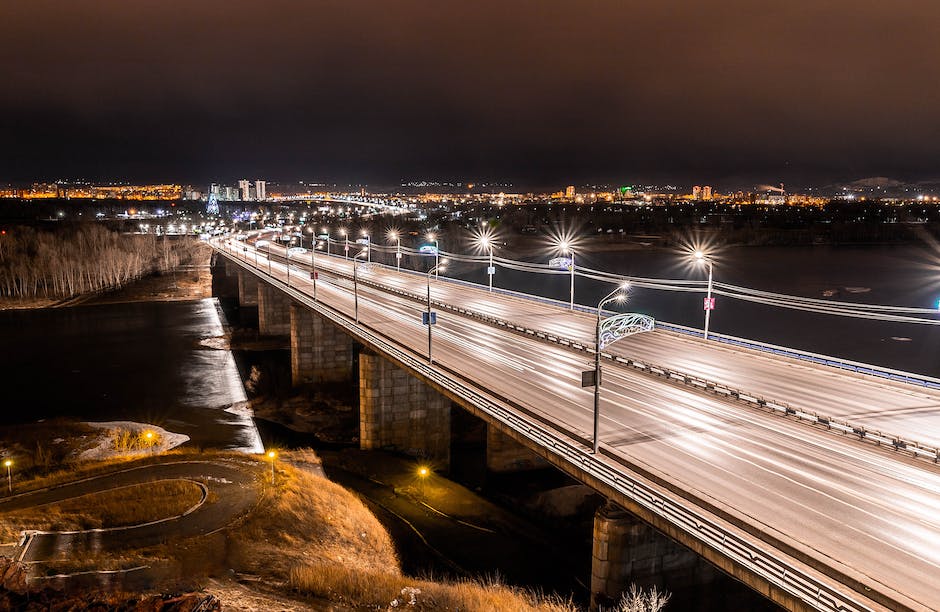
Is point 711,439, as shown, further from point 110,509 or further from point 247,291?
point 247,291

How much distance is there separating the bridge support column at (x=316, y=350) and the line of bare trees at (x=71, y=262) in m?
66.7

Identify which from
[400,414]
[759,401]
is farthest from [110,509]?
[759,401]

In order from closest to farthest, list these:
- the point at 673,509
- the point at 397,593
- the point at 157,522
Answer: the point at 673,509
the point at 397,593
the point at 157,522

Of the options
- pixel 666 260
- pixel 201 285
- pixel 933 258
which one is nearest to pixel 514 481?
pixel 201 285

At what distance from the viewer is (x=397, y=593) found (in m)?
18.5

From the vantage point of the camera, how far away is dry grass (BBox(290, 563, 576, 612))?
58.6 feet

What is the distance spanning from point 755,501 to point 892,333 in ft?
256

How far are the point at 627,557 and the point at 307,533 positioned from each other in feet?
39.5

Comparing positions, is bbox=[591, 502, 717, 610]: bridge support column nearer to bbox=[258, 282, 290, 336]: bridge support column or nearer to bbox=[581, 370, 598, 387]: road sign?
bbox=[581, 370, 598, 387]: road sign

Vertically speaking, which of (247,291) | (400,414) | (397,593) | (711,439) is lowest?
(247,291)

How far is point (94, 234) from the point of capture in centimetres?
12862

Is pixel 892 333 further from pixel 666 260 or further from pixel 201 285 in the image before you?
pixel 201 285

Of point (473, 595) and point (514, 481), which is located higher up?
point (473, 595)

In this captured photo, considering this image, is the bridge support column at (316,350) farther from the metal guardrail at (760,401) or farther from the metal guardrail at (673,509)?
the metal guardrail at (673,509)
